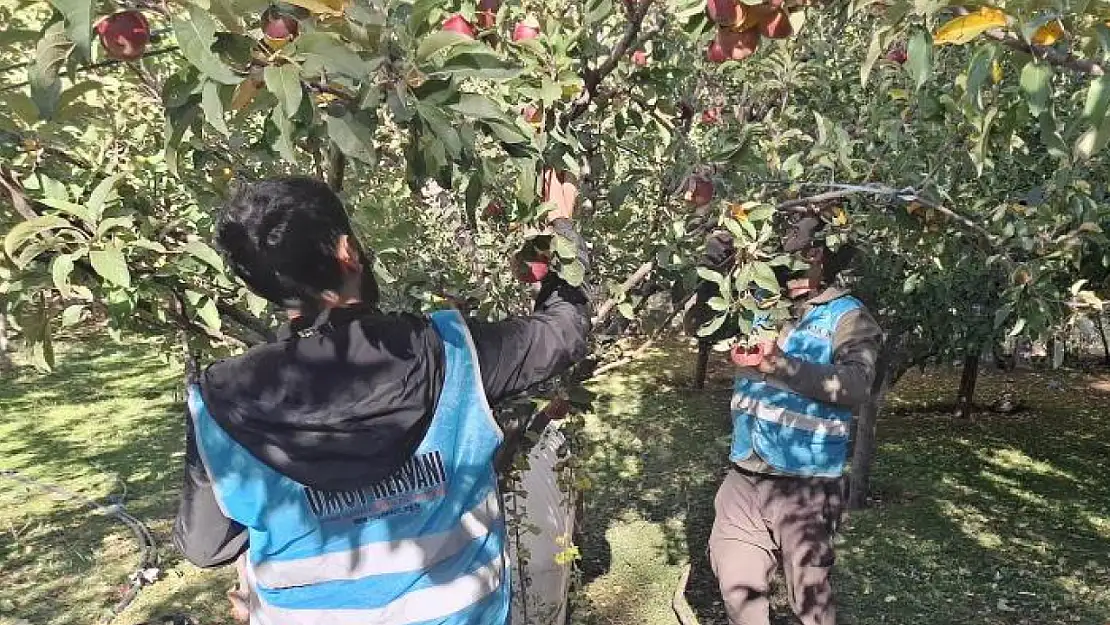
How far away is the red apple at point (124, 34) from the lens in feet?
4.05

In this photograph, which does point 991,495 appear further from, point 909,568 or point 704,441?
point 704,441

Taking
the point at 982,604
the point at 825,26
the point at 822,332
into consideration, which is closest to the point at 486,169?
the point at 822,332

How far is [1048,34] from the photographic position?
1115 mm

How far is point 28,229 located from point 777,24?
126 centimetres

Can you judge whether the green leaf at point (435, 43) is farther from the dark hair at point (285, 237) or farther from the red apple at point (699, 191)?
the red apple at point (699, 191)

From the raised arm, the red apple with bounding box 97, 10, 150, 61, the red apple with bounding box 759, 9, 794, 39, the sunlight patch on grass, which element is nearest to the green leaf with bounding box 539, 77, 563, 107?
the raised arm

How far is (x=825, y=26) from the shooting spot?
3643 millimetres

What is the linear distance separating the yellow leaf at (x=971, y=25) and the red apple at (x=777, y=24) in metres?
0.50

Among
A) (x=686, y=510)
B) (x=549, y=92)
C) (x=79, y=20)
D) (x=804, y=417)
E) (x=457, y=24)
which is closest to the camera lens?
(x=79, y=20)

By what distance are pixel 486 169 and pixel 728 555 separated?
2.27 metres

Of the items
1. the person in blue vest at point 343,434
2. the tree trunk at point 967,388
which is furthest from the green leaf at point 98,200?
the tree trunk at point 967,388

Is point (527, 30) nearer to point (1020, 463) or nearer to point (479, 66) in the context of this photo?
point (479, 66)

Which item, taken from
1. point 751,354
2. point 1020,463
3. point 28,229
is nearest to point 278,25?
point 28,229

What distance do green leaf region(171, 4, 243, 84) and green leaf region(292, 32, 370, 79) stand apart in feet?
0.25
